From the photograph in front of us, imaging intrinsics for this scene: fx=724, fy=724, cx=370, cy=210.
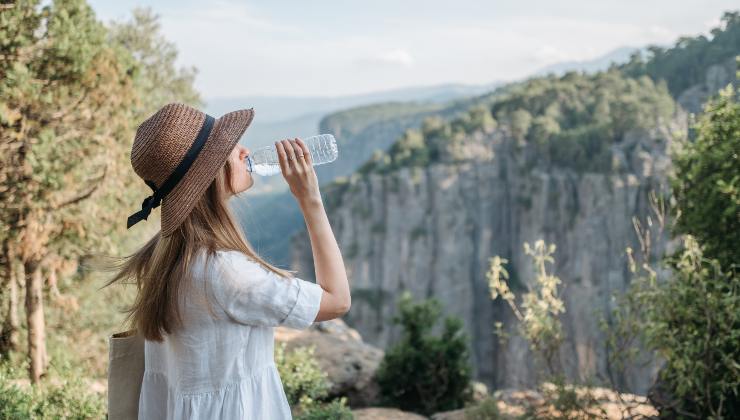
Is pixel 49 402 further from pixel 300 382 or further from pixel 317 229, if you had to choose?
pixel 317 229

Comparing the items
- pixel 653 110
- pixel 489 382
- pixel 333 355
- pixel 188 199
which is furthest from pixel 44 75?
pixel 489 382

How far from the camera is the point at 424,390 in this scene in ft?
35.4

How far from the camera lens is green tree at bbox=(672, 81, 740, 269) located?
700cm

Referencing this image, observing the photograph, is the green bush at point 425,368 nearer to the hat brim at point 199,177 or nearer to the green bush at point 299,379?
the green bush at point 299,379

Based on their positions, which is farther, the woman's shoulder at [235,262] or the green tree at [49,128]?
the green tree at [49,128]

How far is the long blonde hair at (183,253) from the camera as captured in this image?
200cm

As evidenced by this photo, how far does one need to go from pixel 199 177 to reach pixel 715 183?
6474 mm

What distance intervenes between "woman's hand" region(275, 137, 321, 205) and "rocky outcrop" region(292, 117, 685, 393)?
141ft

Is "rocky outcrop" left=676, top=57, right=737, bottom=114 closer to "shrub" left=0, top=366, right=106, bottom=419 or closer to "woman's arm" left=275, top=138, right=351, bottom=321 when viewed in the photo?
"shrub" left=0, top=366, right=106, bottom=419

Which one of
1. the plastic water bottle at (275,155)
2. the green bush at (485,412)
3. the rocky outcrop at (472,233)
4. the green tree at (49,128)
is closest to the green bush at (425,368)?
the green bush at (485,412)

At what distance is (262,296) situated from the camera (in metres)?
1.90

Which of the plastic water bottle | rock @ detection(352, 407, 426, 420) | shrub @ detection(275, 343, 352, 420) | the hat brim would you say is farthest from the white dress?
rock @ detection(352, 407, 426, 420)

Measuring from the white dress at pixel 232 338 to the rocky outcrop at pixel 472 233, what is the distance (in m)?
42.9

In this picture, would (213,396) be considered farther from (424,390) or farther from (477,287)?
(477,287)
